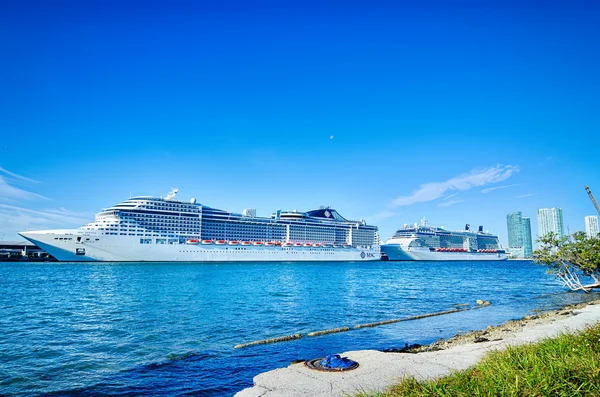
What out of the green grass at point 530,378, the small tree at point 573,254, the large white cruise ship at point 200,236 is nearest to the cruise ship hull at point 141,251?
the large white cruise ship at point 200,236

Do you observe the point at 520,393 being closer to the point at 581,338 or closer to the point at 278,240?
the point at 581,338

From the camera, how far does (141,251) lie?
196 ft

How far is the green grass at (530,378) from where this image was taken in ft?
13.8

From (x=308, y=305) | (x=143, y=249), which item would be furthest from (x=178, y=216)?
(x=308, y=305)

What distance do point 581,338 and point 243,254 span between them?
66531 mm

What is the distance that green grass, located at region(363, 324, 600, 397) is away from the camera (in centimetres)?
421

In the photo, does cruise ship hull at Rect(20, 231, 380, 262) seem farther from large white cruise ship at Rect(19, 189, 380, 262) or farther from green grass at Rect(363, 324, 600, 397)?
green grass at Rect(363, 324, 600, 397)

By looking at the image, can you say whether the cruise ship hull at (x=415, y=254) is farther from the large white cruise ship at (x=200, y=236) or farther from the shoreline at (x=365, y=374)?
the shoreline at (x=365, y=374)

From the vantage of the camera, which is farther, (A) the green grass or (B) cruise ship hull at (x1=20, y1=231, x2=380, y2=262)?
(B) cruise ship hull at (x1=20, y1=231, x2=380, y2=262)

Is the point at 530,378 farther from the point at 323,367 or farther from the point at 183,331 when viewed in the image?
the point at 183,331

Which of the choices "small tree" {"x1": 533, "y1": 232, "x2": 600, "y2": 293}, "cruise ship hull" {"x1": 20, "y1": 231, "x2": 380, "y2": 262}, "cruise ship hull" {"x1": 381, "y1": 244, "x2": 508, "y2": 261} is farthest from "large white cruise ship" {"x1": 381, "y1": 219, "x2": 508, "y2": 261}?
"small tree" {"x1": 533, "y1": 232, "x2": 600, "y2": 293}

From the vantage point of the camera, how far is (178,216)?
67938 millimetres

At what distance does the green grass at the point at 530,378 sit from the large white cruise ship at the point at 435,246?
314 feet

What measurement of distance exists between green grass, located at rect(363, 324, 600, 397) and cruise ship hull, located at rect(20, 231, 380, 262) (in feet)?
201
